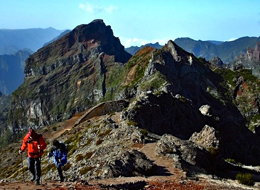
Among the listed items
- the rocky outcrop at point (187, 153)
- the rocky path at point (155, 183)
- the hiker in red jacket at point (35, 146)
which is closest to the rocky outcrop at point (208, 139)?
the rocky outcrop at point (187, 153)

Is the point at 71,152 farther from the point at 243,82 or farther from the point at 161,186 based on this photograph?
the point at 243,82

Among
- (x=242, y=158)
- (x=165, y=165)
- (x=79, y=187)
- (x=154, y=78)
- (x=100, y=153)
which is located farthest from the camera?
(x=154, y=78)

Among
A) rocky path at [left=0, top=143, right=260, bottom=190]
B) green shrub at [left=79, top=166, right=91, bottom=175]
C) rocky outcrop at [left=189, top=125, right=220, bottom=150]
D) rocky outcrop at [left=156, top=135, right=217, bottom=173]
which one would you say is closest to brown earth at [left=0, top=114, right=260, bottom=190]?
rocky path at [left=0, top=143, right=260, bottom=190]

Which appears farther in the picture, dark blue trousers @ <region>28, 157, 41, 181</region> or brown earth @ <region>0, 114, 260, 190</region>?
dark blue trousers @ <region>28, 157, 41, 181</region>

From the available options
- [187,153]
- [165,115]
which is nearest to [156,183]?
[187,153]

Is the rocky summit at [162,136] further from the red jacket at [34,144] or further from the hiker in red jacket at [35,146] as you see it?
the red jacket at [34,144]

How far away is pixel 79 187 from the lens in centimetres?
2134

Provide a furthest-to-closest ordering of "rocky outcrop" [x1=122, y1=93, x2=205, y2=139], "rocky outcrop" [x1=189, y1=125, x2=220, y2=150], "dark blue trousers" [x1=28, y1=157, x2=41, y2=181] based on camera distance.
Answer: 1. "rocky outcrop" [x1=122, y1=93, x2=205, y2=139]
2. "rocky outcrop" [x1=189, y1=125, x2=220, y2=150]
3. "dark blue trousers" [x1=28, y1=157, x2=41, y2=181]

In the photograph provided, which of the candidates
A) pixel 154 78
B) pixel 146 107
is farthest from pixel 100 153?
pixel 154 78

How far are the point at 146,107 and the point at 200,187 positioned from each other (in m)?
40.7

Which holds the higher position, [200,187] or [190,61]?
[190,61]

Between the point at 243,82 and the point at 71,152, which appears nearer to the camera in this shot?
the point at 71,152

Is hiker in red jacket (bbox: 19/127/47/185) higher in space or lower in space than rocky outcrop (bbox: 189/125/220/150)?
higher

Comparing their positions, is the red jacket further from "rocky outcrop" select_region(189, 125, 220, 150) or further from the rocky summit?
"rocky outcrop" select_region(189, 125, 220, 150)
